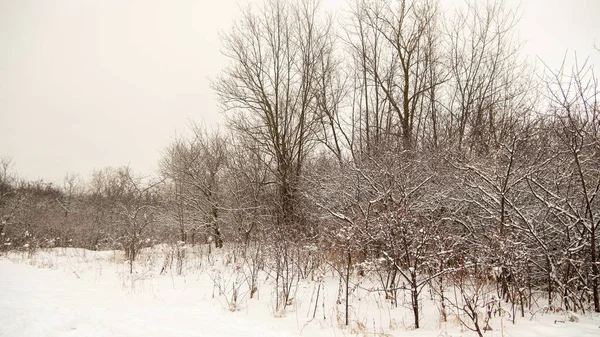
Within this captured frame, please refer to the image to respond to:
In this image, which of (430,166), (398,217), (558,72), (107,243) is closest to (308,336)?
(398,217)

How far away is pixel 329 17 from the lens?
15.7 metres

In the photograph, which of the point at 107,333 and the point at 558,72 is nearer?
the point at 107,333

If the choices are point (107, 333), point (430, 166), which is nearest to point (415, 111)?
point (430, 166)

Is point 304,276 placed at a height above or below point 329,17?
below

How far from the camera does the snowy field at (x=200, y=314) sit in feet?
15.5

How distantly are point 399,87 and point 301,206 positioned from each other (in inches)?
267

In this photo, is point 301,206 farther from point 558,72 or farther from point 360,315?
point 558,72

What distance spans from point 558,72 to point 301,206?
932 centimetres

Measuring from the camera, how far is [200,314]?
5840mm

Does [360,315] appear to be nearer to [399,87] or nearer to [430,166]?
[430,166]

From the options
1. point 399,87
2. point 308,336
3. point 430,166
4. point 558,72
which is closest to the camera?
point 308,336

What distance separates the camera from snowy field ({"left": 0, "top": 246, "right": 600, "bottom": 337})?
4730 millimetres

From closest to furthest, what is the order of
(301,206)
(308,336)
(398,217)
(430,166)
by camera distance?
(308,336), (398,217), (430,166), (301,206)

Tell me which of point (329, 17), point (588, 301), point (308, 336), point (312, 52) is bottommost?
point (308, 336)
